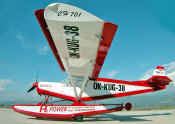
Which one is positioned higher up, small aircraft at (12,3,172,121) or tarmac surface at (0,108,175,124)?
small aircraft at (12,3,172,121)

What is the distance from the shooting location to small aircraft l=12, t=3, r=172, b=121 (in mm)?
3480

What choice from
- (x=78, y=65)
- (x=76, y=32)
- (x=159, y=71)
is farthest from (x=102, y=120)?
(x=159, y=71)

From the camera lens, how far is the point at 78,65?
6.89 m

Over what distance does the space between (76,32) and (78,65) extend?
304cm

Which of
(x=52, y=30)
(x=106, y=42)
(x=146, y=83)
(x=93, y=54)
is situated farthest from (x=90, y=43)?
(x=146, y=83)

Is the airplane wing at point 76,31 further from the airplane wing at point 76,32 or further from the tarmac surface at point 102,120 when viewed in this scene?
the tarmac surface at point 102,120

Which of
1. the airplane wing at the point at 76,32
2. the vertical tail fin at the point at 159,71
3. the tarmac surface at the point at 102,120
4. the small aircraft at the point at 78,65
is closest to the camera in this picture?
the airplane wing at the point at 76,32

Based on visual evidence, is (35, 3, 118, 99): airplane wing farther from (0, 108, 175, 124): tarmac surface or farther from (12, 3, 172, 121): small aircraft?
(0, 108, 175, 124): tarmac surface

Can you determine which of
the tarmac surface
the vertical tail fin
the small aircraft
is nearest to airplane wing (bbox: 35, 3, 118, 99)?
the small aircraft

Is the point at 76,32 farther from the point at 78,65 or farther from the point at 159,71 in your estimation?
the point at 159,71

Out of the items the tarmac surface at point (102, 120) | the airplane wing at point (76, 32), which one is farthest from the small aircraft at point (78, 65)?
the tarmac surface at point (102, 120)

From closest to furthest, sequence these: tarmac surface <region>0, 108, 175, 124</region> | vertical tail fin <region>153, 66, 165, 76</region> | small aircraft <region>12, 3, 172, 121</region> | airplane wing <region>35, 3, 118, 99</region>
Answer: airplane wing <region>35, 3, 118, 99</region> < small aircraft <region>12, 3, 172, 121</region> < tarmac surface <region>0, 108, 175, 124</region> < vertical tail fin <region>153, 66, 165, 76</region>

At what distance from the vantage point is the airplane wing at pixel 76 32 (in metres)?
3.33

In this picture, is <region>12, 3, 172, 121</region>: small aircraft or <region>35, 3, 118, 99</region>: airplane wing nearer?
<region>35, 3, 118, 99</region>: airplane wing
